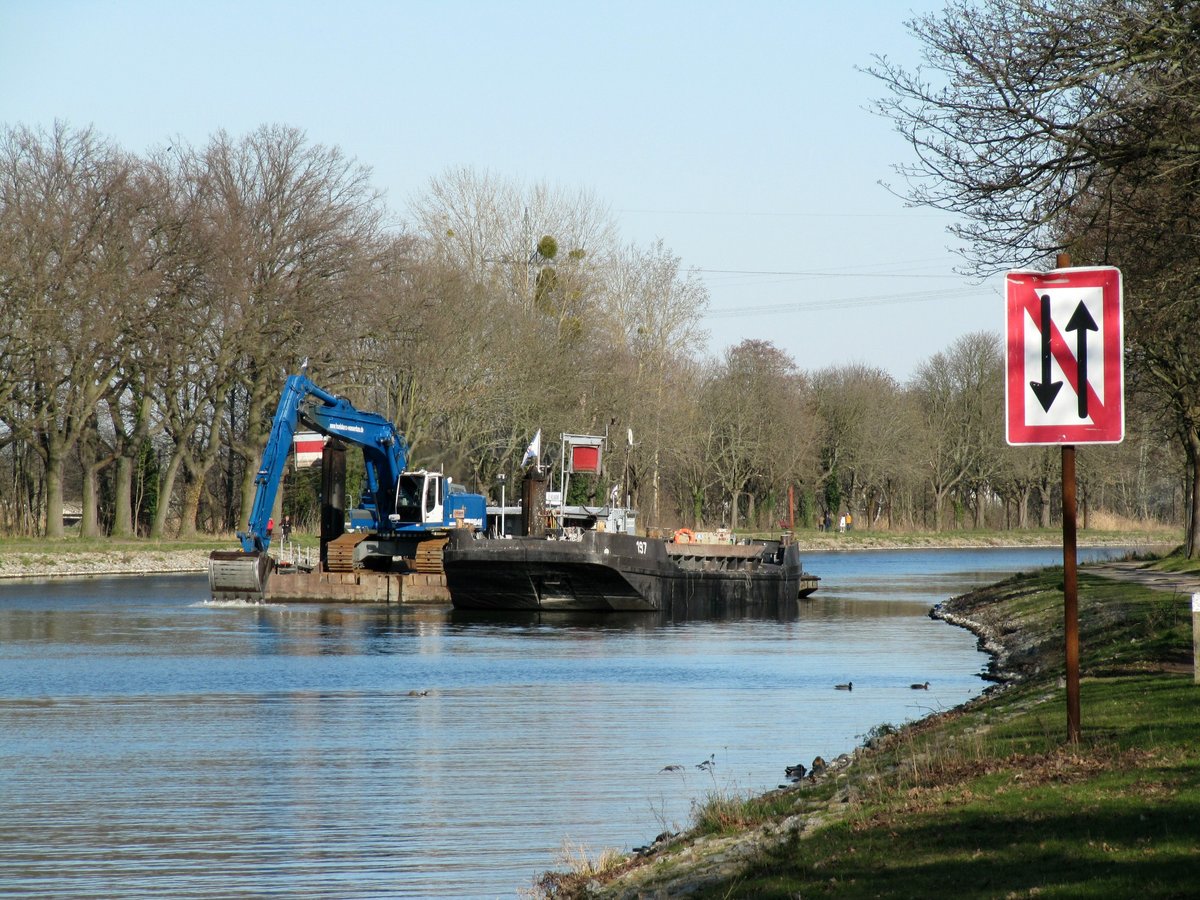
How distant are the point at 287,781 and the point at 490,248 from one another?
58.9 m

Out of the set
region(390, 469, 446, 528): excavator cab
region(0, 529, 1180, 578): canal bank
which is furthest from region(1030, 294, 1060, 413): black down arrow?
region(0, 529, 1180, 578): canal bank

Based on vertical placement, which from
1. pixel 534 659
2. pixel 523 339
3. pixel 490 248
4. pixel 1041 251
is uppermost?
pixel 490 248

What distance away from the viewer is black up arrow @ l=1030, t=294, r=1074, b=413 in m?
10.1

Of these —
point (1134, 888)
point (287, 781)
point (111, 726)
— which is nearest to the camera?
point (1134, 888)

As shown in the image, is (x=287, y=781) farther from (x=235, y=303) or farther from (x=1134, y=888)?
(x=235, y=303)

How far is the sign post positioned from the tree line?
34.4m

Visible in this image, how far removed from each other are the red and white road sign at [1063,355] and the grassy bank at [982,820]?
2188mm

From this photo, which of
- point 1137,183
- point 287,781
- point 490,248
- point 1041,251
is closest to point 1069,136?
point 1137,183

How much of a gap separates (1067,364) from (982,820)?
3.18 metres

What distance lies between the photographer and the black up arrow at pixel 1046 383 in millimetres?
10133

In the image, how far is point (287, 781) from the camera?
635 inches

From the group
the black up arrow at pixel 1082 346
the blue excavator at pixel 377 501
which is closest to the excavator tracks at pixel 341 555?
the blue excavator at pixel 377 501

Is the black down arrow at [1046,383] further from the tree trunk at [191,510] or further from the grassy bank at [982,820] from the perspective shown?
the tree trunk at [191,510]

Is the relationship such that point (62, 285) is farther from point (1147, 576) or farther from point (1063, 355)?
point (1063, 355)
